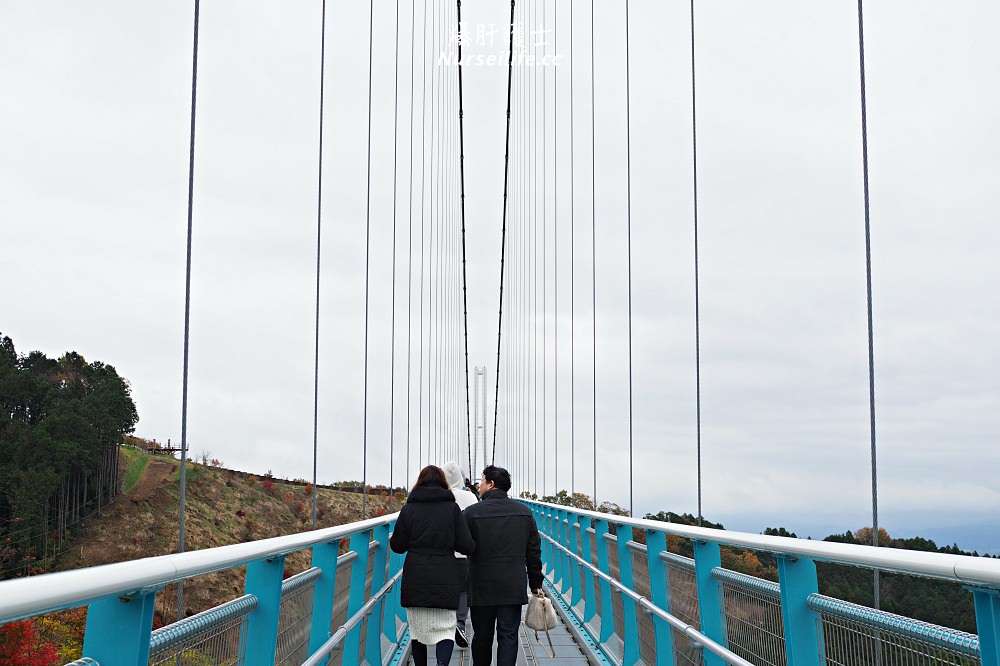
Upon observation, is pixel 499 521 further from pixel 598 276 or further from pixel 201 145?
pixel 598 276

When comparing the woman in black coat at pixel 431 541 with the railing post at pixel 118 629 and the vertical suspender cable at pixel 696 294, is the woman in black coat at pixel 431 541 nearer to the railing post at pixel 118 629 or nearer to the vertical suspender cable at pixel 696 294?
the vertical suspender cable at pixel 696 294

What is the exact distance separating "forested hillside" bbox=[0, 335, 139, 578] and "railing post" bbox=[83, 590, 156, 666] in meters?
9.76

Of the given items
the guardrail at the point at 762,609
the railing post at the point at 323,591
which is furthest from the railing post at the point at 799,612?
the railing post at the point at 323,591

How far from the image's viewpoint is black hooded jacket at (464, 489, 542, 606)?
5340 millimetres

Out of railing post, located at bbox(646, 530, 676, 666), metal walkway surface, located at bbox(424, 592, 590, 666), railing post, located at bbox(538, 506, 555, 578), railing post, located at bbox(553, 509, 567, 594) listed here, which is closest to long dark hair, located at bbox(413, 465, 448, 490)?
railing post, located at bbox(646, 530, 676, 666)

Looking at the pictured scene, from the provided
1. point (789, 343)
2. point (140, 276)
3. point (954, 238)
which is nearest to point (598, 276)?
point (140, 276)

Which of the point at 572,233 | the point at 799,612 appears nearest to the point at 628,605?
the point at 799,612

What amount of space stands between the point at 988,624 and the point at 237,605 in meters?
1.73

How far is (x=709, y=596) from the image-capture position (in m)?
3.69

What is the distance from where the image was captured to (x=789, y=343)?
9.68m

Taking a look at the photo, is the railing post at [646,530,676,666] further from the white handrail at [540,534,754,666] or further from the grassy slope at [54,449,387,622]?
the grassy slope at [54,449,387,622]

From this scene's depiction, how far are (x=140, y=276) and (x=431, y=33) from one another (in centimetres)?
964

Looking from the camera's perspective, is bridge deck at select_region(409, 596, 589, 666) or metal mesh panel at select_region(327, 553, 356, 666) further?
bridge deck at select_region(409, 596, 589, 666)

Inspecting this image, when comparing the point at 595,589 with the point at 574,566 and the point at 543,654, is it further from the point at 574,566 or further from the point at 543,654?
the point at 574,566
